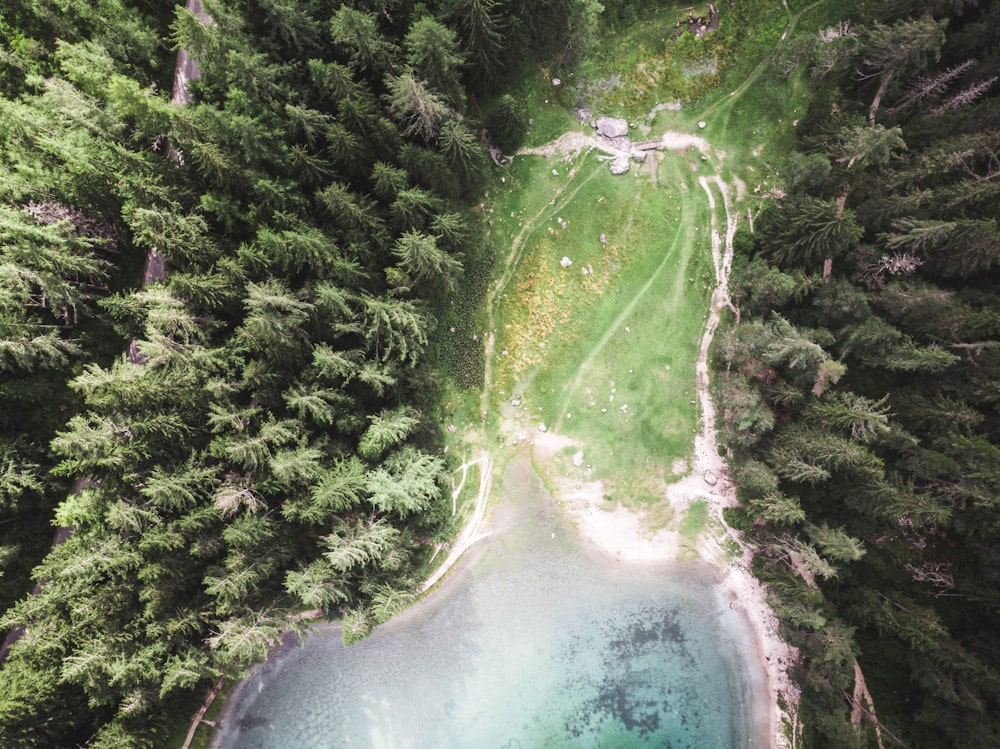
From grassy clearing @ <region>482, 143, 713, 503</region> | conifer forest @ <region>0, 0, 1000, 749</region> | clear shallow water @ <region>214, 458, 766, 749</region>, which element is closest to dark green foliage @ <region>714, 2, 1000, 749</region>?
conifer forest @ <region>0, 0, 1000, 749</region>

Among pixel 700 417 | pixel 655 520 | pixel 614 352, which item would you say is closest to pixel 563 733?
pixel 655 520

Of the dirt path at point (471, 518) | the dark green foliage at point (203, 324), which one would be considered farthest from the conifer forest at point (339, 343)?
the dirt path at point (471, 518)

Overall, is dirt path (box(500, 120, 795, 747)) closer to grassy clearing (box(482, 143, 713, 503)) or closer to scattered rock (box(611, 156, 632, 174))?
grassy clearing (box(482, 143, 713, 503))

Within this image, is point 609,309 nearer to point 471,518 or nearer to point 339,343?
point 471,518

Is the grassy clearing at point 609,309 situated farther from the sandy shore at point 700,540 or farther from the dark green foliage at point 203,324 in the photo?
the dark green foliage at point 203,324

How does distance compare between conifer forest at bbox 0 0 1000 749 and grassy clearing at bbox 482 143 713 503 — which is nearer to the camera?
conifer forest at bbox 0 0 1000 749

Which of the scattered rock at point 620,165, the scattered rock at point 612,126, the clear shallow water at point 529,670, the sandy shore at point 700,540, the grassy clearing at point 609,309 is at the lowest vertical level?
the clear shallow water at point 529,670

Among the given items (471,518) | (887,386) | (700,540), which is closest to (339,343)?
(471,518)
